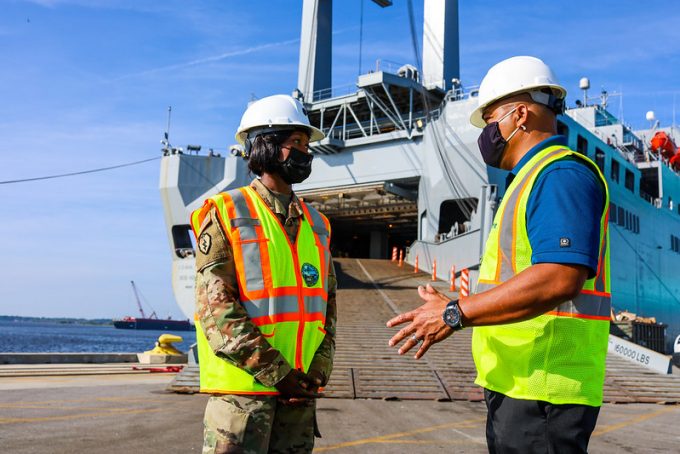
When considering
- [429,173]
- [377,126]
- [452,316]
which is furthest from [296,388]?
[377,126]

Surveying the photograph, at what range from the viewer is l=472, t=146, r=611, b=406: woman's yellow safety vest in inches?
86.2

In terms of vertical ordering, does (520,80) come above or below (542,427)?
above

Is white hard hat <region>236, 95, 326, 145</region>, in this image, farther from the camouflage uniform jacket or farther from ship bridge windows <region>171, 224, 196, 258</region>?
ship bridge windows <region>171, 224, 196, 258</region>

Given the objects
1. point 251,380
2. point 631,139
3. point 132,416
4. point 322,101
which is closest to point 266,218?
point 251,380

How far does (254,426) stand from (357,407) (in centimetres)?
589

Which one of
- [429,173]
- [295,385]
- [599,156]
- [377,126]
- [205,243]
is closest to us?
[295,385]

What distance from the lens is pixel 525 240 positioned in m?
2.25

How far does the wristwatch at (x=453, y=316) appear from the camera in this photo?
2.16 m

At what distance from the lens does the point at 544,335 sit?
2203 millimetres

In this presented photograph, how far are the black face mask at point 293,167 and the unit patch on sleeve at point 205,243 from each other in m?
0.55

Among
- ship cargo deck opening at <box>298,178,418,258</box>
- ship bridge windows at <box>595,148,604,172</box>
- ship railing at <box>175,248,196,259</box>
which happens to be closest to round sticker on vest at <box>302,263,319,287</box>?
ship cargo deck opening at <box>298,178,418,258</box>

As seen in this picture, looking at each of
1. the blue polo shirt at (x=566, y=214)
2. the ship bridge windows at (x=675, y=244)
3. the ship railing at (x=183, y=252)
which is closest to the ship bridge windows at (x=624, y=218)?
the ship bridge windows at (x=675, y=244)

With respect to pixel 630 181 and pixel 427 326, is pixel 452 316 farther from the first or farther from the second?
pixel 630 181

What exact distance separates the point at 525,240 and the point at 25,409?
726cm
